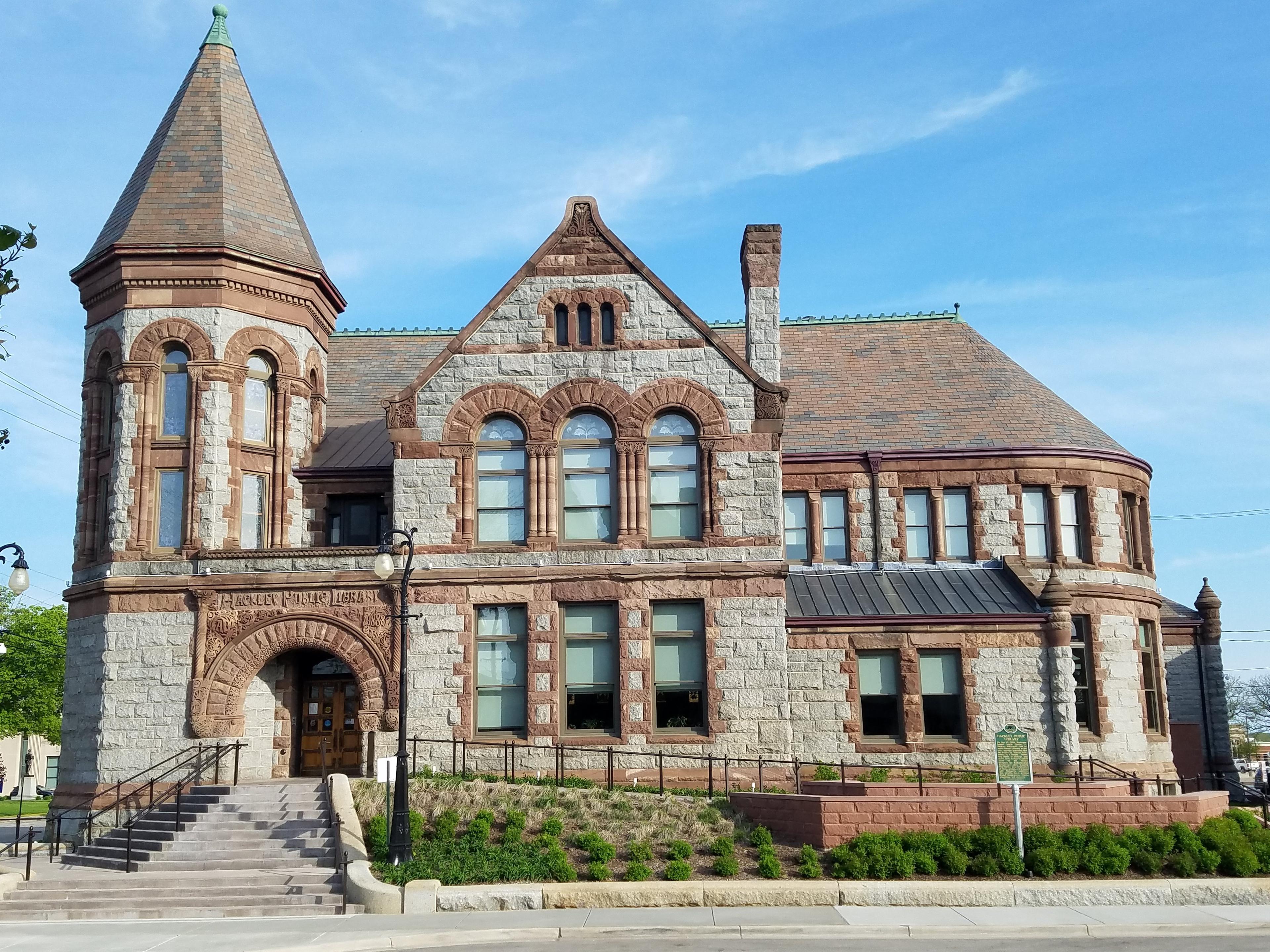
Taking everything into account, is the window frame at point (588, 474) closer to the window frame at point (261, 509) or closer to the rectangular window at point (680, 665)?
the rectangular window at point (680, 665)

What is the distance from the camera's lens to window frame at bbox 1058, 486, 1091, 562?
97.0 feet

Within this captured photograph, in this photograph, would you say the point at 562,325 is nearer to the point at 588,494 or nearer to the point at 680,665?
the point at 588,494

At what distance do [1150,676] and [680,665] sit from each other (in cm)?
1317

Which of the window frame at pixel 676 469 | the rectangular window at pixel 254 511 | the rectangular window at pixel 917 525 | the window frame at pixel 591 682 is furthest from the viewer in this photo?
the rectangular window at pixel 917 525

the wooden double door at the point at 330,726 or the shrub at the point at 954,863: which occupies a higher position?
the wooden double door at the point at 330,726

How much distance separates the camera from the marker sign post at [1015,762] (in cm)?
1881

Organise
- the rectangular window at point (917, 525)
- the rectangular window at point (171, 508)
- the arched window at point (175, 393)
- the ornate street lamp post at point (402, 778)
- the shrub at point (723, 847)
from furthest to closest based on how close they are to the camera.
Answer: the rectangular window at point (917, 525)
the arched window at point (175, 393)
the rectangular window at point (171, 508)
the ornate street lamp post at point (402, 778)
the shrub at point (723, 847)

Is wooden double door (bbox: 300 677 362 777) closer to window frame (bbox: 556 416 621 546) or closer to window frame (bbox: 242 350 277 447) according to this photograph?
window frame (bbox: 242 350 277 447)

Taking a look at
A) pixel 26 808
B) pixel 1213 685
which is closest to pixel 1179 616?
pixel 1213 685

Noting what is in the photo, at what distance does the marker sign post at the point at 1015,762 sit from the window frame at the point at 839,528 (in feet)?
36.3

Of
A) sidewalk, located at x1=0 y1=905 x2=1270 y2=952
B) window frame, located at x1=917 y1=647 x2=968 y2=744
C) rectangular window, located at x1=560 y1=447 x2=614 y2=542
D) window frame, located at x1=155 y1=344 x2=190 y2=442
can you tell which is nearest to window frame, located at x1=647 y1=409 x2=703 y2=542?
rectangular window, located at x1=560 y1=447 x2=614 y2=542

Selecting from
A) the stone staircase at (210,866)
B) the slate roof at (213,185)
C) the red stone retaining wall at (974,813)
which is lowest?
the stone staircase at (210,866)

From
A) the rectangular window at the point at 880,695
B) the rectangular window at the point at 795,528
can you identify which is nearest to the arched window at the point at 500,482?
the rectangular window at the point at 795,528

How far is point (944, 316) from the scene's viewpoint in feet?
114
